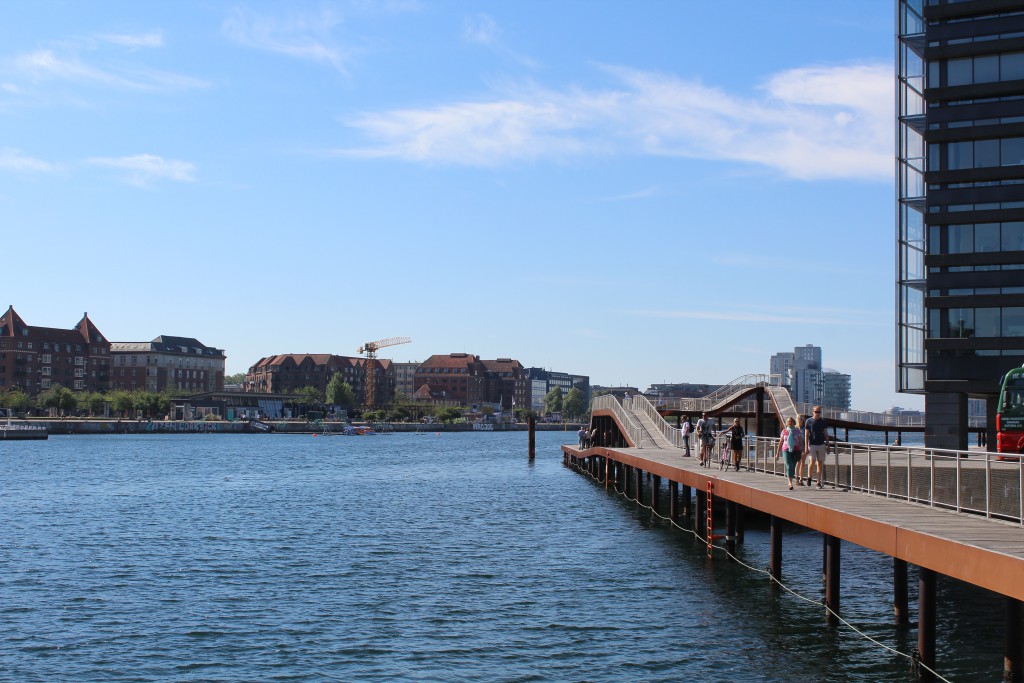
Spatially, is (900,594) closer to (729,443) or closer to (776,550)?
(776,550)

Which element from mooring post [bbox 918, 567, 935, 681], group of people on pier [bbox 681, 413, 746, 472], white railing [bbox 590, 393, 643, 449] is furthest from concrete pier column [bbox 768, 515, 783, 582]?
white railing [bbox 590, 393, 643, 449]

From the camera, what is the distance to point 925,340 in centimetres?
6375

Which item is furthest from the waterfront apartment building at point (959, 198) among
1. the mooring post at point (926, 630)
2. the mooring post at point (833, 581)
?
the mooring post at point (926, 630)

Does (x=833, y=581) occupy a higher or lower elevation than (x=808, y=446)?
lower

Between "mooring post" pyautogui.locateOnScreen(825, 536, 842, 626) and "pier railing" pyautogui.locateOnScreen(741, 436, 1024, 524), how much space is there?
2.22 metres

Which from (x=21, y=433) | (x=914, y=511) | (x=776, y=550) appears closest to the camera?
(x=914, y=511)

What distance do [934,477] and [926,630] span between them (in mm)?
4668

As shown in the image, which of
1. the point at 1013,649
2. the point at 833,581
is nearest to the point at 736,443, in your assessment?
the point at 833,581

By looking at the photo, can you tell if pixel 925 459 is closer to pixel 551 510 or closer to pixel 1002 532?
pixel 1002 532

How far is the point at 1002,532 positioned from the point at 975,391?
149 ft

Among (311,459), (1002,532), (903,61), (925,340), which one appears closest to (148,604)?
(1002,532)

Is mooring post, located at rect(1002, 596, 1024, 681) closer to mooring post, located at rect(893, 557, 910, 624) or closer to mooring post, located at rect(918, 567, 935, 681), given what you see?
mooring post, located at rect(918, 567, 935, 681)

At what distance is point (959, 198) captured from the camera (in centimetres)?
6284

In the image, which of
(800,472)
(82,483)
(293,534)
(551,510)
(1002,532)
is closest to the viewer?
(1002,532)
